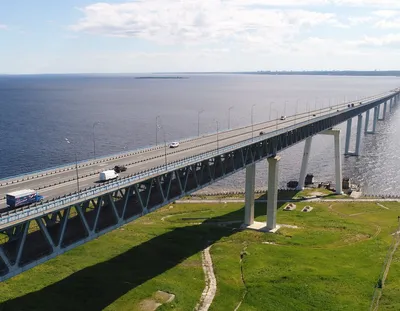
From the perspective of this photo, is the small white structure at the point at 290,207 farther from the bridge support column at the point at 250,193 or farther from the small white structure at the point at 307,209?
the bridge support column at the point at 250,193

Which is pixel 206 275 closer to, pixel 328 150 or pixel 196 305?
pixel 196 305

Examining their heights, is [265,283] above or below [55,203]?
below

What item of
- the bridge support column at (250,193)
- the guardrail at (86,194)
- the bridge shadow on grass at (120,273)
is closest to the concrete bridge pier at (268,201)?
the bridge support column at (250,193)

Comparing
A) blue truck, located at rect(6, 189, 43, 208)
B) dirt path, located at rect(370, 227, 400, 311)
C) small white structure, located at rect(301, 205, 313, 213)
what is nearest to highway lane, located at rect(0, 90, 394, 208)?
blue truck, located at rect(6, 189, 43, 208)

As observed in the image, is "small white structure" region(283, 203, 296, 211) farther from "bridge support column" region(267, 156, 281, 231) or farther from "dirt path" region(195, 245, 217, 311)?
"dirt path" region(195, 245, 217, 311)

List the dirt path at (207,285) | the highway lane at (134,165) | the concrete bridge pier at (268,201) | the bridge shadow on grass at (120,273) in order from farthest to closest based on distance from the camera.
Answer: the concrete bridge pier at (268,201)
the dirt path at (207,285)
the bridge shadow on grass at (120,273)
the highway lane at (134,165)

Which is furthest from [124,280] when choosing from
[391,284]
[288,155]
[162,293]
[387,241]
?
[288,155]

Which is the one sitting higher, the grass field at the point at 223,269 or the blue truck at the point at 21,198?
the blue truck at the point at 21,198
